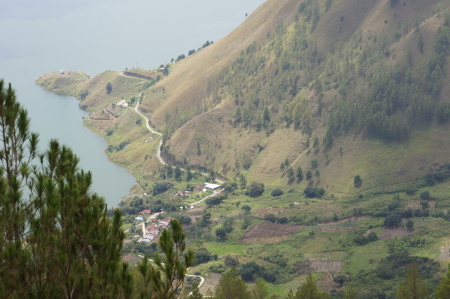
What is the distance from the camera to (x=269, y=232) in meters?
88.8

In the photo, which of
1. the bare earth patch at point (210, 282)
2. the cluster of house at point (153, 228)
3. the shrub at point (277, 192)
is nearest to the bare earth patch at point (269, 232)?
the cluster of house at point (153, 228)

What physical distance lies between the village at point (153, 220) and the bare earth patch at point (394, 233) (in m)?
30.2

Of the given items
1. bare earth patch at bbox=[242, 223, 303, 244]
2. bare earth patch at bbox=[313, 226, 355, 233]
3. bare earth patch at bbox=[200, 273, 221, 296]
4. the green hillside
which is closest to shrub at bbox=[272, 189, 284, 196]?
the green hillside

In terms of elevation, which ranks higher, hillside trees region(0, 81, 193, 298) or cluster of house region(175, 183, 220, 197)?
cluster of house region(175, 183, 220, 197)

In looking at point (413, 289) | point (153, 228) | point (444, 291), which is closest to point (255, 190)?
point (153, 228)

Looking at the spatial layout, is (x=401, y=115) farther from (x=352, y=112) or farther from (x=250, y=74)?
(x=250, y=74)

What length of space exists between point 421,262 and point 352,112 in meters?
50.8

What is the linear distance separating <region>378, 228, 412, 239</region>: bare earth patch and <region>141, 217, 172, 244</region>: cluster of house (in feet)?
99.2

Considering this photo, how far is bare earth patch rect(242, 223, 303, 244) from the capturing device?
86500 mm

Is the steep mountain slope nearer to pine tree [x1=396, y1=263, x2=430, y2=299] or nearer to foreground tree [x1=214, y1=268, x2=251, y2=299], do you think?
pine tree [x1=396, y1=263, x2=430, y2=299]

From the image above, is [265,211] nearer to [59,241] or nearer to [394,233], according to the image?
[394,233]

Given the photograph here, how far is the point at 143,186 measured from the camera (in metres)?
119

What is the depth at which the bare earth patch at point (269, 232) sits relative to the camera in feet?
284

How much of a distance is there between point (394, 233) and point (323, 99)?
159 ft
